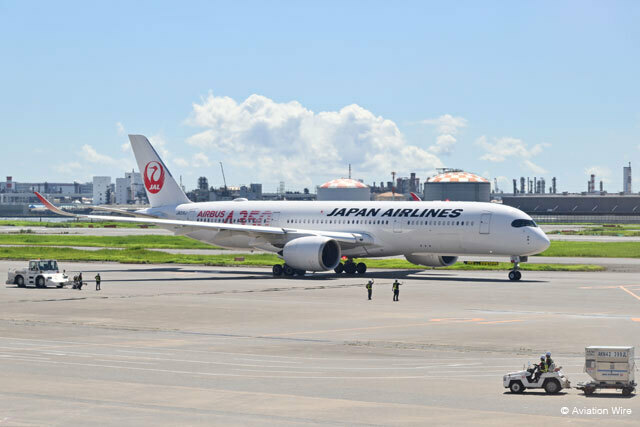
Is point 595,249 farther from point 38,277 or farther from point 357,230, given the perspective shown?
point 38,277

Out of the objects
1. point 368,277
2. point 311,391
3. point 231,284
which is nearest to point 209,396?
point 311,391

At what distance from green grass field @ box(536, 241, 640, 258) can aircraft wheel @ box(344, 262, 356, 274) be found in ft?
104

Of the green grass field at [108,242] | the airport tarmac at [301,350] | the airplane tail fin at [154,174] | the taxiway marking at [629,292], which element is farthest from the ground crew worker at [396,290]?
the green grass field at [108,242]

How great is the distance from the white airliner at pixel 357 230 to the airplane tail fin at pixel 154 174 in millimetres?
1788

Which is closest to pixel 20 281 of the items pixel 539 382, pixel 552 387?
pixel 539 382

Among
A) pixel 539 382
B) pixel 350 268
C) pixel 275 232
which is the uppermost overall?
pixel 275 232

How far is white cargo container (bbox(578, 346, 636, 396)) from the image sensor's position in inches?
987

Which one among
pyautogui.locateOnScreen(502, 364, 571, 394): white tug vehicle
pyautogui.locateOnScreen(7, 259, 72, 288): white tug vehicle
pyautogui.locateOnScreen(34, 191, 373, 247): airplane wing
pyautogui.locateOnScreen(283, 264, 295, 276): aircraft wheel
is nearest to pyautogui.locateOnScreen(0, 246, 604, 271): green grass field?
pyautogui.locateOnScreen(34, 191, 373, 247): airplane wing

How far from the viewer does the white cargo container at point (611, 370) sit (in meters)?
25.1

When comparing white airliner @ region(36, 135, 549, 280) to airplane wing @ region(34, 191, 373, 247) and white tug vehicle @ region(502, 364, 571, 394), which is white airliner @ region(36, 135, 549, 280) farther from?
white tug vehicle @ region(502, 364, 571, 394)

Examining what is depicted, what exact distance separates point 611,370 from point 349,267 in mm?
48931

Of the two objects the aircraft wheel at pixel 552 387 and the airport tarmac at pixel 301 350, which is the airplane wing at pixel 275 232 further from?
the aircraft wheel at pixel 552 387

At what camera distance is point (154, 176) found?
276 ft

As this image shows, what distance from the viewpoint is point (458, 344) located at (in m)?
35.2
